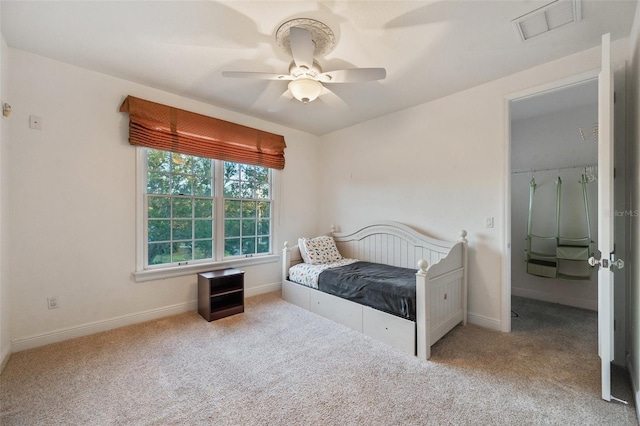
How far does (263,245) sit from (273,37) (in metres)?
2.70

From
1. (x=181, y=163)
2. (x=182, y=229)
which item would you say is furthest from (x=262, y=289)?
(x=181, y=163)

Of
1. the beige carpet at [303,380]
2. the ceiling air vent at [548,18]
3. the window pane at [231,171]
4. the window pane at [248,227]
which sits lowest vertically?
the beige carpet at [303,380]

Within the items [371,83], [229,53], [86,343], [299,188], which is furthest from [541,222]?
[86,343]

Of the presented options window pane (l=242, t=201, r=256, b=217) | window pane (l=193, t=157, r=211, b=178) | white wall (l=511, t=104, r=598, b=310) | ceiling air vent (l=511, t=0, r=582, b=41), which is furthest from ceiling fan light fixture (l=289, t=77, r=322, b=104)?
white wall (l=511, t=104, r=598, b=310)

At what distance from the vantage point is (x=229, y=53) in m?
2.27

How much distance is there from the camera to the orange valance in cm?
276

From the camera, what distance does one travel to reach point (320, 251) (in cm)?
366

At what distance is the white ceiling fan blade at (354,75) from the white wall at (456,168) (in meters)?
1.06

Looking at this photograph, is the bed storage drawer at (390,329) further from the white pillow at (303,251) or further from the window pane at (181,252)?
the window pane at (181,252)

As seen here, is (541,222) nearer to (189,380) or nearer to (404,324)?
(404,324)

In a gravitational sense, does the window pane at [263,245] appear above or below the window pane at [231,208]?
below

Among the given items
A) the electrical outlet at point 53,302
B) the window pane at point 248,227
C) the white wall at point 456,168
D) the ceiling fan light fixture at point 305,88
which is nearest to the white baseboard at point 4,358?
the electrical outlet at point 53,302

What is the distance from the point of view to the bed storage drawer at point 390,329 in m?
2.21

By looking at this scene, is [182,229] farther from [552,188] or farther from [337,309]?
[552,188]
